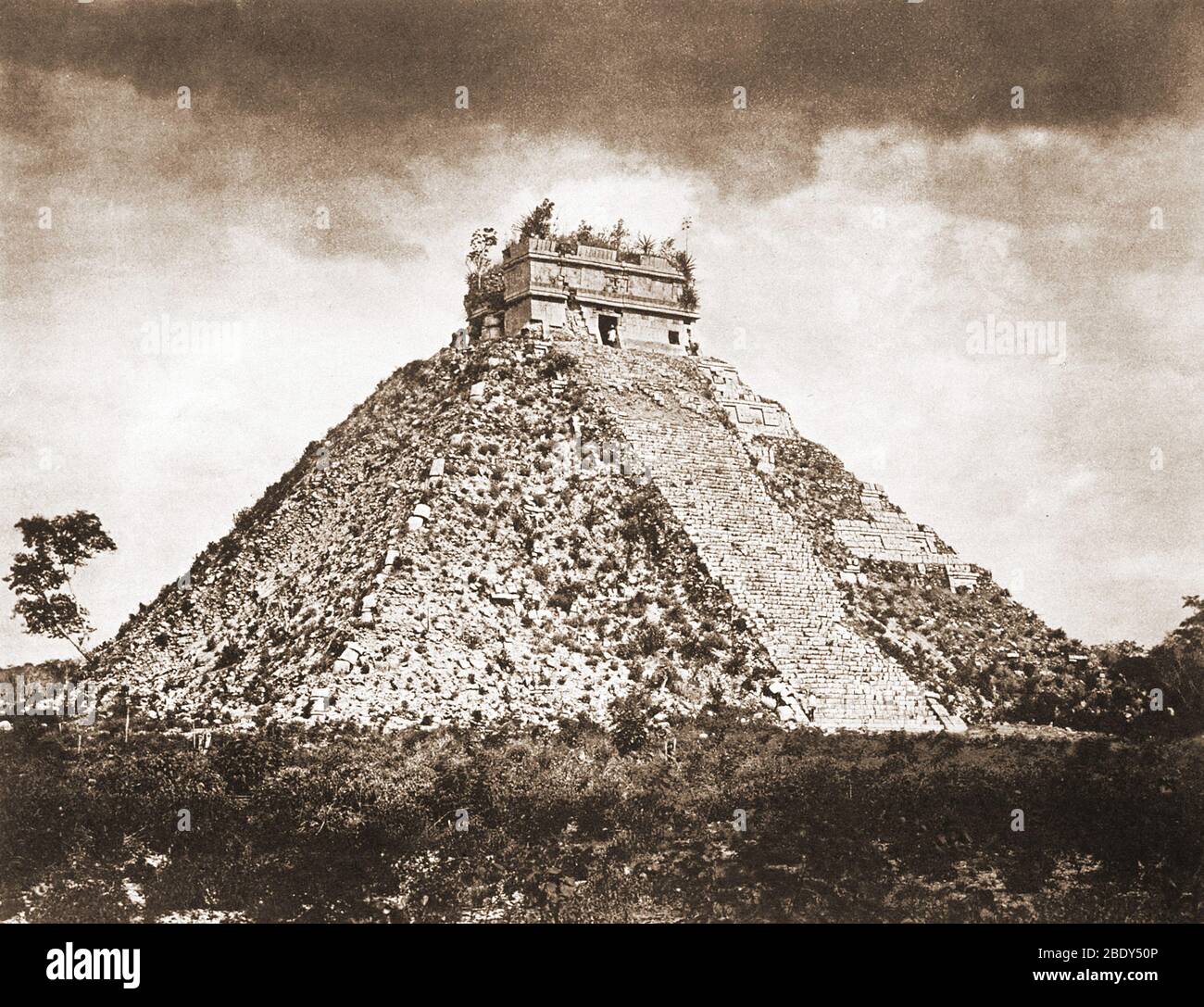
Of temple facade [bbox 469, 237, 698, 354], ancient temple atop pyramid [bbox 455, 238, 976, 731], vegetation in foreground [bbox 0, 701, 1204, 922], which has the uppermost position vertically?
temple facade [bbox 469, 237, 698, 354]

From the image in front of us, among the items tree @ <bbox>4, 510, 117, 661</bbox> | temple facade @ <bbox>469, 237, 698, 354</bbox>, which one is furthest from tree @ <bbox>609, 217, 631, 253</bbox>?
tree @ <bbox>4, 510, 117, 661</bbox>

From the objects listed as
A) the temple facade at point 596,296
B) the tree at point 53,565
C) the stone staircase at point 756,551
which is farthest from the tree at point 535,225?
the tree at point 53,565

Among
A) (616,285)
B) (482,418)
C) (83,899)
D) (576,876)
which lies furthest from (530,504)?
(83,899)

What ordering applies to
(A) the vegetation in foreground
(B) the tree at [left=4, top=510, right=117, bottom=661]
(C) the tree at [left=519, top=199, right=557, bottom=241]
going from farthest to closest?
1. (C) the tree at [left=519, top=199, right=557, bottom=241]
2. (B) the tree at [left=4, top=510, right=117, bottom=661]
3. (A) the vegetation in foreground

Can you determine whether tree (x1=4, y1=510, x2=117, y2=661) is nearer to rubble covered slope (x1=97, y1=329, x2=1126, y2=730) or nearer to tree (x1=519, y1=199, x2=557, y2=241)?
rubble covered slope (x1=97, y1=329, x2=1126, y2=730)

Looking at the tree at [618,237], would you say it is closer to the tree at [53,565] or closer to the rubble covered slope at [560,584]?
the rubble covered slope at [560,584]

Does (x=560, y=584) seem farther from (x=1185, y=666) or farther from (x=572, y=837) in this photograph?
(x=1185, y=666)
